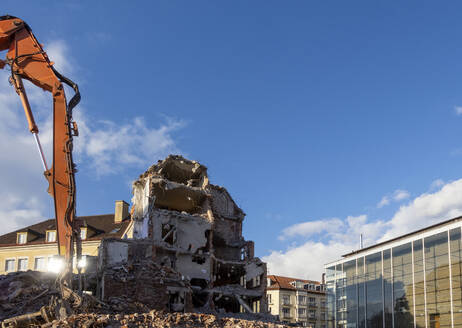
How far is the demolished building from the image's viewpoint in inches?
1449

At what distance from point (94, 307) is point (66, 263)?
85.2 inches

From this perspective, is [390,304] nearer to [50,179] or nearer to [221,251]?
[221,251]

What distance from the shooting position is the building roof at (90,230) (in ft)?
179

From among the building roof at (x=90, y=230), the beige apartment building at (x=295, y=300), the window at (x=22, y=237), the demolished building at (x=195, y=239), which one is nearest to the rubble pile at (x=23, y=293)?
the demolished building at (x=195, y=239)

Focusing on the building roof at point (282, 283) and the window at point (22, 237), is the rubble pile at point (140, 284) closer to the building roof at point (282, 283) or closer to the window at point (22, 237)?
the window at point (22, 237)

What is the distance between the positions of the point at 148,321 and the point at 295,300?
59665 millimetres

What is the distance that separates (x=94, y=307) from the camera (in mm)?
19781

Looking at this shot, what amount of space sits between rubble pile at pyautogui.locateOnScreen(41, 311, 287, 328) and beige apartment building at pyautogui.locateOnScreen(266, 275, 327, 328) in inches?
2119

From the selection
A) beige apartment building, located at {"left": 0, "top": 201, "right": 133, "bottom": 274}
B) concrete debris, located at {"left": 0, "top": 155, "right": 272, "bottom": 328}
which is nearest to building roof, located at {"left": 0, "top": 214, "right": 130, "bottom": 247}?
beige apartment building, located at {"left": 0, "top": 201, "right": 133, "bottom": 274}

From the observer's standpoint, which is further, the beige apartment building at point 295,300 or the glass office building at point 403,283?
the beige apartment building at point 295,300

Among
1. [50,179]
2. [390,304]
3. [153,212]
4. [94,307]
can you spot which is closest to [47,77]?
[50,179]

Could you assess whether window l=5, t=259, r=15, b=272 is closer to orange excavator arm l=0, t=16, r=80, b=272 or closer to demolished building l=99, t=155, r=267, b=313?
demolished building l=99, t=155, r=267, b=313

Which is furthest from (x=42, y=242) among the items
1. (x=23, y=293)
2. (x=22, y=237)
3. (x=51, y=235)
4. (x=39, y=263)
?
(x=23, y=293)

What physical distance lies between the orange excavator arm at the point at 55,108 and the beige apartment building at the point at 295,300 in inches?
2133
